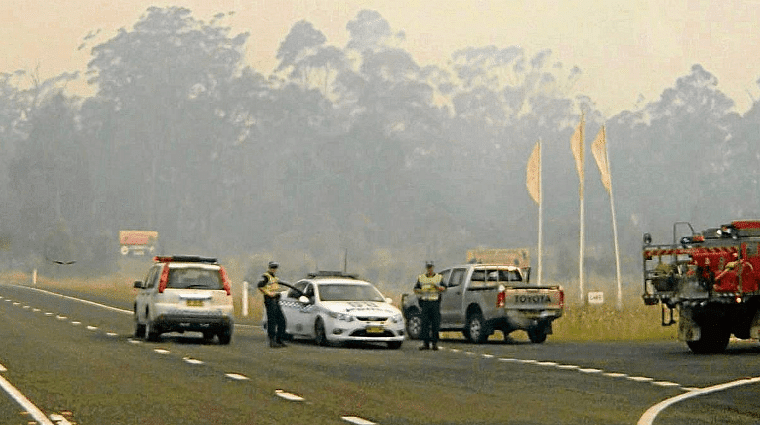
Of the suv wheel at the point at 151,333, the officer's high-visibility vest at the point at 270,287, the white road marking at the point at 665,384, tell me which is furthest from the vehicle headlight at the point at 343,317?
the white road marking at the point at 665,384

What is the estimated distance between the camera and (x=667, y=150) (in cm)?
13475

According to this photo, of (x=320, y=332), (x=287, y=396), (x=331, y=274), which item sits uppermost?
(x=331, y=274)

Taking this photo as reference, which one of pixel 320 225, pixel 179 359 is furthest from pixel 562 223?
pixel 179 359

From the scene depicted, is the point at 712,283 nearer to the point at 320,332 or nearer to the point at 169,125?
the point at 320,332

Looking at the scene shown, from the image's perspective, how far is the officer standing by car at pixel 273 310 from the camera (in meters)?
30.5

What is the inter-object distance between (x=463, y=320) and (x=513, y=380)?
1252 cm

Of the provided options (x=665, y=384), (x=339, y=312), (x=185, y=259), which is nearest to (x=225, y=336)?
(x=185, y=259)

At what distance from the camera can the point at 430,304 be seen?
3064 cm

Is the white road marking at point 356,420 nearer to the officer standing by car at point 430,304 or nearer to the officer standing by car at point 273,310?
the officer standing by car at point 430,304

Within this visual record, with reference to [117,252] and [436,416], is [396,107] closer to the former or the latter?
[117,252]

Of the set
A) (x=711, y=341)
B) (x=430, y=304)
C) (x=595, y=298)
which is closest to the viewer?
(x=711, y=341)

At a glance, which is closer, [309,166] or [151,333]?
[151,333]

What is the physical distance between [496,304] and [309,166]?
3596 inches

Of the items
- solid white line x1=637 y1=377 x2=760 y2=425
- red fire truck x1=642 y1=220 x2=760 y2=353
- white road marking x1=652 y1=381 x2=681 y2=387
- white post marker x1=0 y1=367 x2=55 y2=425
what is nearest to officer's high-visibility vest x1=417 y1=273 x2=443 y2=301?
red fire truck x1=642 y1=220 x2=760 y2=353
